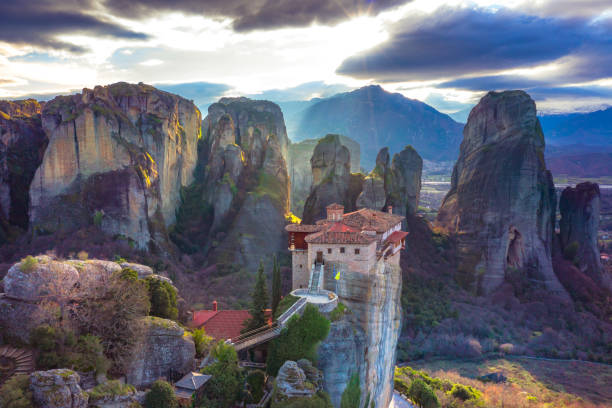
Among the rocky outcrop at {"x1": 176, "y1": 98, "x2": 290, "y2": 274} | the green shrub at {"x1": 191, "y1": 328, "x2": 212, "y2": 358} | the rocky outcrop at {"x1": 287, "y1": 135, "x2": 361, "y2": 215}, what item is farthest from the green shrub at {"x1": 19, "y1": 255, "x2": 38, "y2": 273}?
the rocky outcrop at {"x1": 287, "y1": 135, "x2": 361, "y2": 215}

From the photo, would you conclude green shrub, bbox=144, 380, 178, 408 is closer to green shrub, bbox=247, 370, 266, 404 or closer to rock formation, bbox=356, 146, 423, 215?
green shrub, bbox=247, 370, 266, 404

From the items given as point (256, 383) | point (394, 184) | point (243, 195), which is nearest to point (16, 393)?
point (256, 383)

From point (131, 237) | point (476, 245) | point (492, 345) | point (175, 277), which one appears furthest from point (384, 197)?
point (131, 237)

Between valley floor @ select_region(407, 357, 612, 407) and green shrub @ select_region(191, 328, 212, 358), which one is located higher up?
green shrub @ select_region(191, 328, 212, 358)

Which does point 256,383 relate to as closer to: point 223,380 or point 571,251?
point 223,380

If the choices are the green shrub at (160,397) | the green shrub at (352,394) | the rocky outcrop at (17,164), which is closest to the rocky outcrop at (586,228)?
the green shrub at (352,394)

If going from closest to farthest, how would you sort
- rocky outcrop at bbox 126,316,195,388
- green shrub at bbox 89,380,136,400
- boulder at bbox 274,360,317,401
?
green shrub at bbox 89,380,136,400, rocky outcrop at bbox 126,316,195,388, boulder at bbox 274,360,317,401
